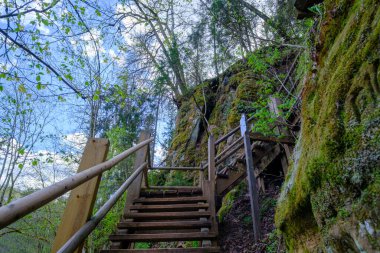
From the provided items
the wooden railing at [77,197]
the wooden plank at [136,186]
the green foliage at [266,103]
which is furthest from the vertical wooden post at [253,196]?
the wooden railing at [77,197]

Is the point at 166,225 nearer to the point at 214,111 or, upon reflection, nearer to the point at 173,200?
the point at 173,200

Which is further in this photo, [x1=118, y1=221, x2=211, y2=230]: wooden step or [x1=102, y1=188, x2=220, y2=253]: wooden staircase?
[x1=118, y1=221, x2=211, y2=230]: wooden step

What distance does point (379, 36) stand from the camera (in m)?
1.26

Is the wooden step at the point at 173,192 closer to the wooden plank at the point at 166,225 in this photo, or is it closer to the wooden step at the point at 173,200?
the wooden step at the point at 173,200

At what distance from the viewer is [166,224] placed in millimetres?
3520

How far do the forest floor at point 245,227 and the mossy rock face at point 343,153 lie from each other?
183 centimetres

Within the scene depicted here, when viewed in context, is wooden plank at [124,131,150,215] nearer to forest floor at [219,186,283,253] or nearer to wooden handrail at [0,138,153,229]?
forest floor at [219,186,283,253]

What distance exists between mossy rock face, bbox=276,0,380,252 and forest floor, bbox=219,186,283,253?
1.83 meters

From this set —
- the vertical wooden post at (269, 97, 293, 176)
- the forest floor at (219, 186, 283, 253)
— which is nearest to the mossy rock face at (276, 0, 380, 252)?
the forest floor at (219, 186, 283, 253)

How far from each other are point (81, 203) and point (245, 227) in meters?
3.92

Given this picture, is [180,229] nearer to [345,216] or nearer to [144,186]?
[144,186]

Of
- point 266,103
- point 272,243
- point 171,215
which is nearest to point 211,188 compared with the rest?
point 171,215

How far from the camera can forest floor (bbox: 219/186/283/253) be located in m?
3.56

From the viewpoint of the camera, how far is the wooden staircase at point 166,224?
3.15 m
